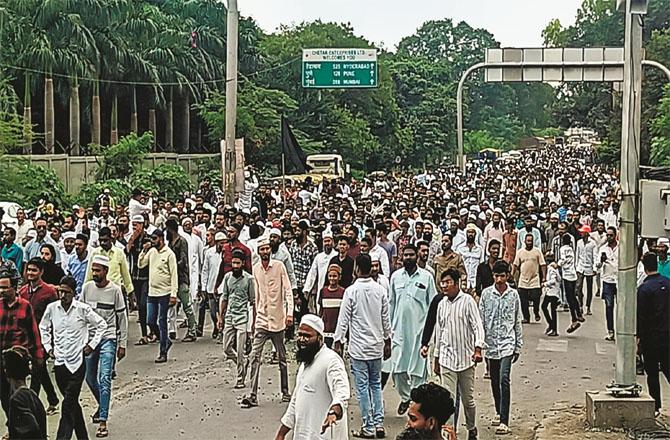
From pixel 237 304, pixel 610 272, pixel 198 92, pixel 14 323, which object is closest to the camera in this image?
pixel 14 323

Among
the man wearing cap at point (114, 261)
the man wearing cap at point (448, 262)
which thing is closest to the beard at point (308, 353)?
the man wearing cap at point (448, 262)

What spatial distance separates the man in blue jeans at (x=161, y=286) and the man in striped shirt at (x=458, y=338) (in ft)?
17.2

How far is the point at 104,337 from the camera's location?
1017 centimetres

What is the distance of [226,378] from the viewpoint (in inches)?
519

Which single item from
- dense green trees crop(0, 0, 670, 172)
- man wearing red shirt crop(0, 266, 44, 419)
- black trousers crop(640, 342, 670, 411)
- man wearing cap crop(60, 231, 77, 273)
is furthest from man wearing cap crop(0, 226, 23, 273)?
dense green trees crop(0, 0, 670, 172)

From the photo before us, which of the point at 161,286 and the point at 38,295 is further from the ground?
the point at 38,295

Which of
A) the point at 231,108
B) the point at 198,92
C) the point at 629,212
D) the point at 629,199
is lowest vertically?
the point at 629,212

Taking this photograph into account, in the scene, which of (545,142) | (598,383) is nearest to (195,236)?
(598,383)

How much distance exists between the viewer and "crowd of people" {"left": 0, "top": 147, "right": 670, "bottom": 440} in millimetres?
7523

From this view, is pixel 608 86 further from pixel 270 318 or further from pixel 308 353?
pixel 308 353

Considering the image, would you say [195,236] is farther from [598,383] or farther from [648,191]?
[648,191]

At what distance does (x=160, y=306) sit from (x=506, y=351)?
5.55 metres

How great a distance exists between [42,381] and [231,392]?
2394 mm

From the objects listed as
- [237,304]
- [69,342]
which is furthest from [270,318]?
[69,342]
